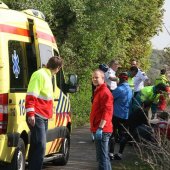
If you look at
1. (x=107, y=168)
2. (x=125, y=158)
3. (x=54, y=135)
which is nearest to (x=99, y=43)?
(x=125, y=158)

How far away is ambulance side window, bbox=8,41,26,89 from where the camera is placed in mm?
8781

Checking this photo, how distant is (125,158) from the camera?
40.9 ft

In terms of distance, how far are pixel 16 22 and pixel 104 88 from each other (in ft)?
5.34

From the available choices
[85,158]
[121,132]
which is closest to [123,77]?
[121,132]

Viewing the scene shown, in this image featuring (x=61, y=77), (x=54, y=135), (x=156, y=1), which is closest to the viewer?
(x=54, y=135)

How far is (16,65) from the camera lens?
8984 millimetres

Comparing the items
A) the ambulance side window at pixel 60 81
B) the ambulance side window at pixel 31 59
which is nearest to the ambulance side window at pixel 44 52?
the ambulance side window at pixel 31 59

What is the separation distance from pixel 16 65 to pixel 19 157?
1.35 m

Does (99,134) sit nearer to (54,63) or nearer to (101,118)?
(101,118)

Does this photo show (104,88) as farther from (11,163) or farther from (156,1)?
(156,1)

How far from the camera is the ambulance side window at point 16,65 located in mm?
8781

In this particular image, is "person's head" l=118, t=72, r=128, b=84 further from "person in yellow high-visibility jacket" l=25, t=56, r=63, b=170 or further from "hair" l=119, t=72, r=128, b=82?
"person in yellow high-visibility jacket" l=25, t=56, r=63, b=170

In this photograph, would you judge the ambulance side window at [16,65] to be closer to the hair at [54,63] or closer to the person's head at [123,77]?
the hair at [54,63]

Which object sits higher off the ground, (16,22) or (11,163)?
(16,22)
